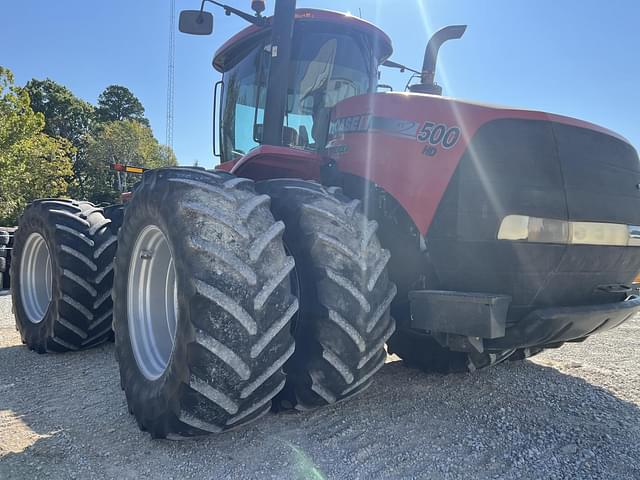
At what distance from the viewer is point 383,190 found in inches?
101

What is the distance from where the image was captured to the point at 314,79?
3320 mm

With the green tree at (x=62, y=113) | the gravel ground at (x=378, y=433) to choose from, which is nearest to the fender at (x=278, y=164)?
the gravel ground at (x=378, y=433)

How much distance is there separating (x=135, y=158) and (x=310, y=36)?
3684 cm

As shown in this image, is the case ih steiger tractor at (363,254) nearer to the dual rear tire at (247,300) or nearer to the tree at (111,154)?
the dual rear tire at (247,300)

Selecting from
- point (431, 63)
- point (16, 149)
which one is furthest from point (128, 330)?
point (16, 149)

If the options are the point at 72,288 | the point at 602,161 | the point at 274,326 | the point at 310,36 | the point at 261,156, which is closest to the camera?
the point at 274,326

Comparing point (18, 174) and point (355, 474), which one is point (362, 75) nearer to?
point (355, 474)

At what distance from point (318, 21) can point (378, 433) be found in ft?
8.65

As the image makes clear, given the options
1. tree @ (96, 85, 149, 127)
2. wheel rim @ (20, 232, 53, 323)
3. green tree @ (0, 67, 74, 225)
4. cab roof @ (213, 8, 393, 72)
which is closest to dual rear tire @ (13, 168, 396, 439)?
cab roof @ (213, 8, 393, 72)

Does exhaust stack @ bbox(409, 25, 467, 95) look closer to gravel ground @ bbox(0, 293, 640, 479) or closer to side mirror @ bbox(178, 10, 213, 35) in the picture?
side mirror @ bbox(178, 10, 213, 35)

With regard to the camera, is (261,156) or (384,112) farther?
(261,156)

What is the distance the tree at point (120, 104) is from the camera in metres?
44.8

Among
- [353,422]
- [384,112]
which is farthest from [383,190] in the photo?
[353,422]

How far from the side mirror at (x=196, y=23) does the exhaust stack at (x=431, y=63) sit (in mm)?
1423
